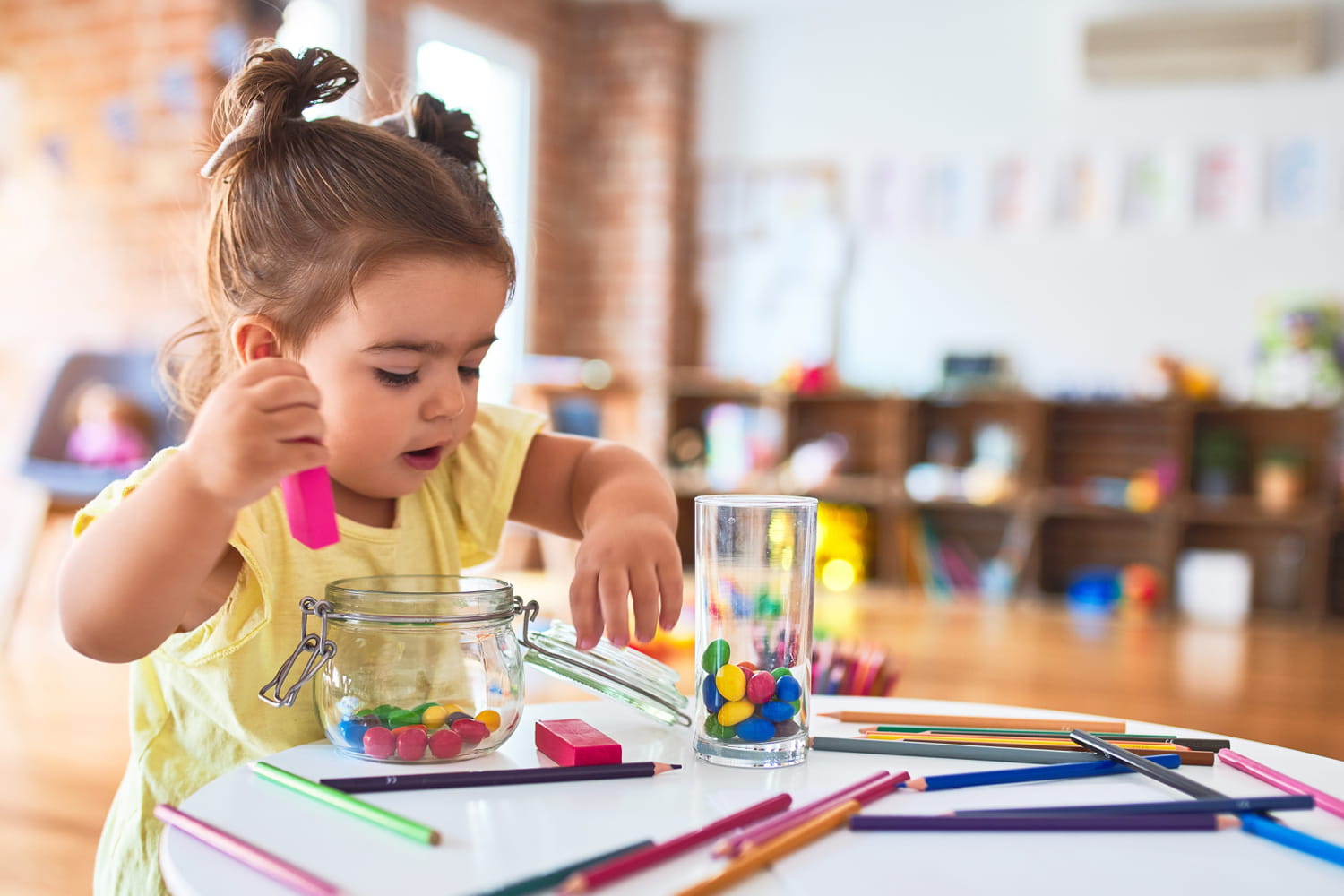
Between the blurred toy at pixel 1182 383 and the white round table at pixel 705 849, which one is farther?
the blurred toy at pixel 1182 383

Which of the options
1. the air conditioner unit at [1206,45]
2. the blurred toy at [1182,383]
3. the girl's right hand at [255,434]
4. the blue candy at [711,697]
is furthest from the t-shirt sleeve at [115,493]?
the air conditioner unit at [1206,45]

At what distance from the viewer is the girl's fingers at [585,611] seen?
0.62m

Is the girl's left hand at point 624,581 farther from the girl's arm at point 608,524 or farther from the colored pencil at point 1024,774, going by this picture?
the colored pencil at point 1024,774

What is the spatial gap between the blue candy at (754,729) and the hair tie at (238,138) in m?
0.48

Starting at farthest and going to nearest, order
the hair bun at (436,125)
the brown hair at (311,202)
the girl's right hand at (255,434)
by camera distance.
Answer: the hair bun at (436,125) < the brown hair at (311,202) < the girl's right hand at (255,434)

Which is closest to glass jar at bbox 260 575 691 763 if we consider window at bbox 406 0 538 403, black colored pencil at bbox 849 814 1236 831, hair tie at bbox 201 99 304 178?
black colored pencil at bbox 849 814 1236 831

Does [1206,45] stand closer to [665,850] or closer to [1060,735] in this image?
[1060,735]

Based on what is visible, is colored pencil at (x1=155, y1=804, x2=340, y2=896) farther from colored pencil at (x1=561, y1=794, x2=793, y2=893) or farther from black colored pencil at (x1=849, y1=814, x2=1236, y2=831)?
black colored pencil at (x1=849, y1=814, x2=1236, y2=831)

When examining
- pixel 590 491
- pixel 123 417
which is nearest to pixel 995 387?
pixel 123 417

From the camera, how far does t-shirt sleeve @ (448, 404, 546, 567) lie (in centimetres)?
89

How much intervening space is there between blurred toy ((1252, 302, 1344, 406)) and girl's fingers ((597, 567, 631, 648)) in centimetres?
365

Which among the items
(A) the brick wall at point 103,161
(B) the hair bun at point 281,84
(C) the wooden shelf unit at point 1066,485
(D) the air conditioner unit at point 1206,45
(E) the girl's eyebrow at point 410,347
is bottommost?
(C) the wooden shelf unit at point 1066,485

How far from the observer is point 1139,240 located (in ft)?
13.3

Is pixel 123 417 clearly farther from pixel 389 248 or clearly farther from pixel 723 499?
pixel 723 499
